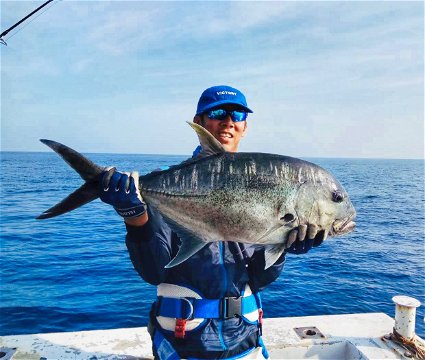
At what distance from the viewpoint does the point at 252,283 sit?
139 inches

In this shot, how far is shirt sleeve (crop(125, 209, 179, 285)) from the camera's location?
10.3 feet

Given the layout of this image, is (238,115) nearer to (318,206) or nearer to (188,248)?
(318,206)

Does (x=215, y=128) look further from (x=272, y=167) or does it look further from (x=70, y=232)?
(x=70, y=232)

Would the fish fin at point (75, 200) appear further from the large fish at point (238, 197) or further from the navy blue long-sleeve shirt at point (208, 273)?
the navy blue long-sleeve shirt at point (208, 273)

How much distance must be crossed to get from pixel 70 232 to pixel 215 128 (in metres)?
18.3

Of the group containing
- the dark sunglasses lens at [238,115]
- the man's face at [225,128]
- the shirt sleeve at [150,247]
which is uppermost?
the dark sunglasses lens at [238,115]

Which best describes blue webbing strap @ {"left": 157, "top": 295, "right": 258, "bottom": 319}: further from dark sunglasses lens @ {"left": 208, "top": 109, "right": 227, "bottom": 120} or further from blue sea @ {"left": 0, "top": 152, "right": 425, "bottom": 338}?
blue sea @ {"left": 0, "top": 152, "right": 425, "bottom": 338}

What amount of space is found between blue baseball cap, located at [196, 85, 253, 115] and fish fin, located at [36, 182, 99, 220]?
4.17ft

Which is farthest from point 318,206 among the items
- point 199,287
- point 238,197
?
point 199,287

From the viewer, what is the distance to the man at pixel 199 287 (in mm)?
3152

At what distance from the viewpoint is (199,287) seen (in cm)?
335

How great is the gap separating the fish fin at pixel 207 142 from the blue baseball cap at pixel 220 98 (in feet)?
2.44

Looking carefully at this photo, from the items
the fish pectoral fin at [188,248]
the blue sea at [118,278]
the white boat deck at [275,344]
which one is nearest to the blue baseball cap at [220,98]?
the fish pectoral fin at [188,248]

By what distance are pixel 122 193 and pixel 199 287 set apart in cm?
103
